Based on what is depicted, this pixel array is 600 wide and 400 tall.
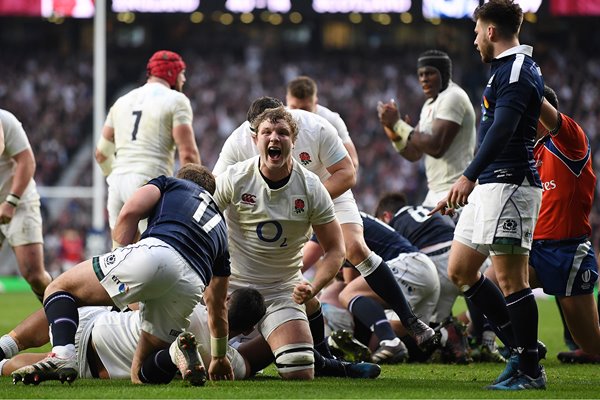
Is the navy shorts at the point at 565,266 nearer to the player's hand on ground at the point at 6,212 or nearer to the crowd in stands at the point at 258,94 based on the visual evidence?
the player's hand on ground at the point at 6,212

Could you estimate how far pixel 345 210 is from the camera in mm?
7215

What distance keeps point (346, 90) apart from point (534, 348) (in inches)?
919

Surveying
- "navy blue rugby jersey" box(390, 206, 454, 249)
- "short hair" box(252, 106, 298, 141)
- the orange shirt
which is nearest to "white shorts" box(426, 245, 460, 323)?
"navy blue rugby jersey" box(390, 206, 454, 249)

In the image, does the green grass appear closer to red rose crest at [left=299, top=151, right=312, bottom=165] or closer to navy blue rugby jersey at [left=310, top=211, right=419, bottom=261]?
navy blue rugby jersey at [left=310, top=211, right=419, bottom=261]

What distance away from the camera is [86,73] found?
2948 cm

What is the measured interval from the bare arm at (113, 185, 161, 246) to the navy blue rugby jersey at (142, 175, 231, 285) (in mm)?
54

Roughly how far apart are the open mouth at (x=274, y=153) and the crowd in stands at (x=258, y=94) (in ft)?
61.0

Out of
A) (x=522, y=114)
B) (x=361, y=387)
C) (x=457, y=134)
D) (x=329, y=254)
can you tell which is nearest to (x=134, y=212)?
(x=329, y=254)

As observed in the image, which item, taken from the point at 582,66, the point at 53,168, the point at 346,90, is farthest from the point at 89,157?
the point at 582,66

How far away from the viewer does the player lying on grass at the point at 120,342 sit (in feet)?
19.6

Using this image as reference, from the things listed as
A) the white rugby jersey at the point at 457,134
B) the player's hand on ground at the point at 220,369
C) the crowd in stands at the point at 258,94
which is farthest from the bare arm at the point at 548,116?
the crowd in stands at the point at 258,94

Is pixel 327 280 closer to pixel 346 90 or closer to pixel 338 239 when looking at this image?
pixel 338 239

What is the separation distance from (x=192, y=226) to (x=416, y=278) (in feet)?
8.73

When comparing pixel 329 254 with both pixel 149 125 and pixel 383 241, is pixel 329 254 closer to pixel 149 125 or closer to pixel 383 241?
pixel 383 241
